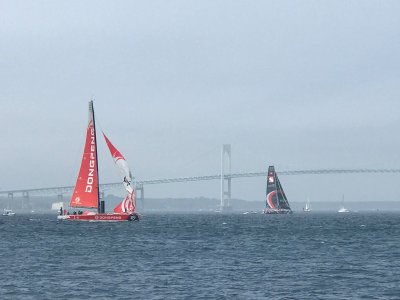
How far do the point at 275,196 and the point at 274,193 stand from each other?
858mm

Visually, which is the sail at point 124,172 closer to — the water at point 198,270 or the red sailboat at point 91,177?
the red sailboat at point 91,177

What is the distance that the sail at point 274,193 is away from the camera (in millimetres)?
169250

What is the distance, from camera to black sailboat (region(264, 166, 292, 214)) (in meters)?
169

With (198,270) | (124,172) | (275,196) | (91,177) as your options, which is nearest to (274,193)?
(275,196)

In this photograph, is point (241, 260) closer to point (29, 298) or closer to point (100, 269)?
point (100, 269)

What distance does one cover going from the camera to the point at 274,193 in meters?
171

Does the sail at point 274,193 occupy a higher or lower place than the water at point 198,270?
higher

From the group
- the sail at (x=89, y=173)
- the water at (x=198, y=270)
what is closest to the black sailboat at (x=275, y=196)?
the sail at (x=89, y=173)

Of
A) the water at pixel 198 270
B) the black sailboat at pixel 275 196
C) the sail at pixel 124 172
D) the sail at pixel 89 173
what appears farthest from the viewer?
the black sailboat at pixel 275 196

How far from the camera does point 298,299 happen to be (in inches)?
1195

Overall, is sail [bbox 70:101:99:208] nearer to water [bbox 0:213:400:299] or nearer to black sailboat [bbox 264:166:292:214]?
water [bbox 0:213:400:299]

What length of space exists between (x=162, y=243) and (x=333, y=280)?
25.2 m

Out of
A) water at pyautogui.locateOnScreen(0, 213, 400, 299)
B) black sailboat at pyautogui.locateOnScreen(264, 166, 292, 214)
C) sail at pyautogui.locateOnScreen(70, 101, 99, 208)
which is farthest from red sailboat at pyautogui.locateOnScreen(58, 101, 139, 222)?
black sailboat at pyautogui.locateOnScreen(264, 166, 292, 214)

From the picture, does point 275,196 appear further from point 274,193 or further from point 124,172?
point 124,172
